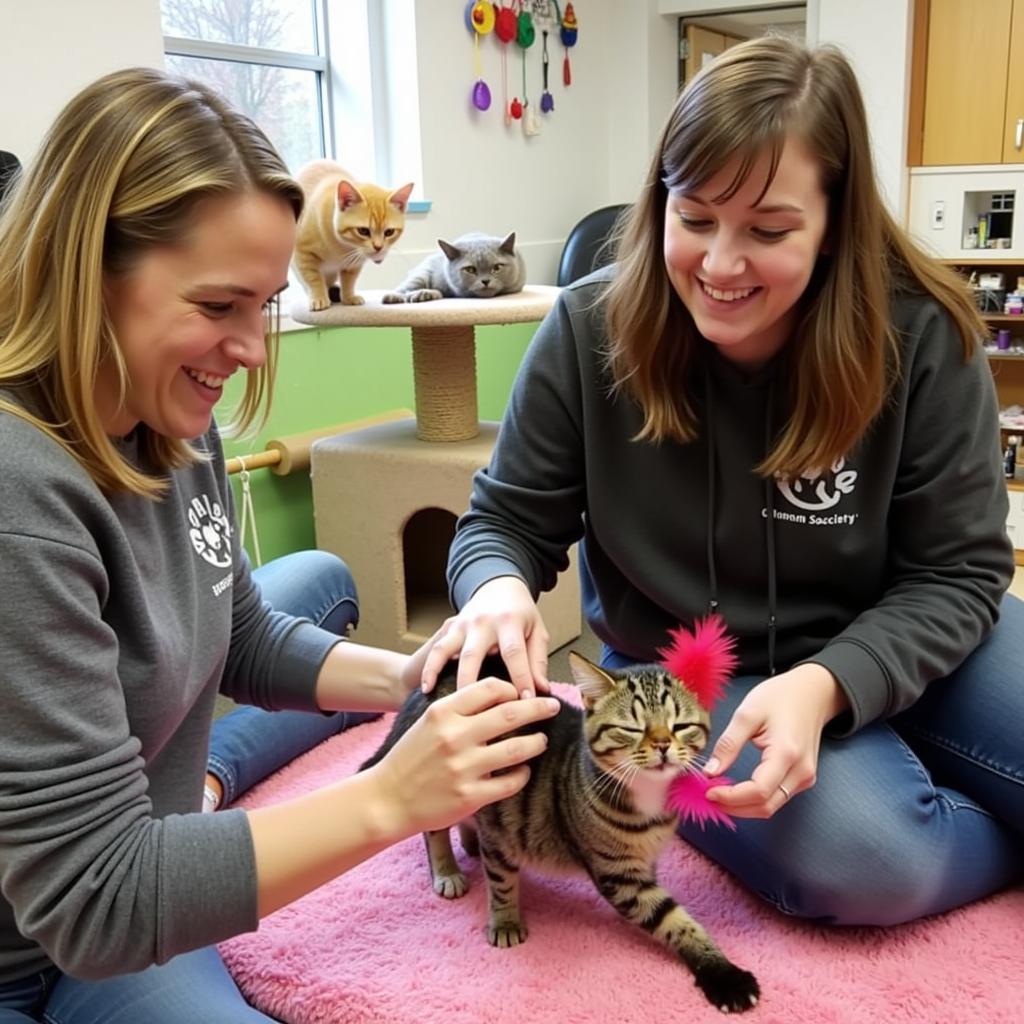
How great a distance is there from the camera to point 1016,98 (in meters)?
2.91

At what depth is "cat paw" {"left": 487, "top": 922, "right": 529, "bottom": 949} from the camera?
126cm

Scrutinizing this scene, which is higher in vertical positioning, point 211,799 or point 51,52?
point 51,52

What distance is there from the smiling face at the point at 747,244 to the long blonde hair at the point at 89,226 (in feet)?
1.65

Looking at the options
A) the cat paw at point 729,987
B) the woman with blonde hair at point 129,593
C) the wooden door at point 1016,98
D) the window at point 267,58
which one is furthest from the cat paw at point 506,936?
the wooden door at point 1016,98

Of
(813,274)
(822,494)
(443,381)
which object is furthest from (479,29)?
(822,494)

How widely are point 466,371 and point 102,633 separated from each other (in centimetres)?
160

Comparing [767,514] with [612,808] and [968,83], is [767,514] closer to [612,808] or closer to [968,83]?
[612,808]

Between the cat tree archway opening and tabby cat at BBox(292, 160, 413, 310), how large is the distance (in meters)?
0.58

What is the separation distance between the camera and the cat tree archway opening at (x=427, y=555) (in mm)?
2637

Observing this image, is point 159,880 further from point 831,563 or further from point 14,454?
point 831,563

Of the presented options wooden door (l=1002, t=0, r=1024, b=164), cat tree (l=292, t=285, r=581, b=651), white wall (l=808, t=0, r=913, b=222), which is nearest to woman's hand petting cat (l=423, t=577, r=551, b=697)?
cat tree (l=292, t=285, r=581, b=651)

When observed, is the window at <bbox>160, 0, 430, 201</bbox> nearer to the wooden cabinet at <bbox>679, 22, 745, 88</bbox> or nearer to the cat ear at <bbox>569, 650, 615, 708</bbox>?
the wooden cabinet at <bbox>679, 22, 745, 88</bbox>

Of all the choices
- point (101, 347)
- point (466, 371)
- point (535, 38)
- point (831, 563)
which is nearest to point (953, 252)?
point (535, 38)

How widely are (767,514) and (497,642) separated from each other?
0.40m
